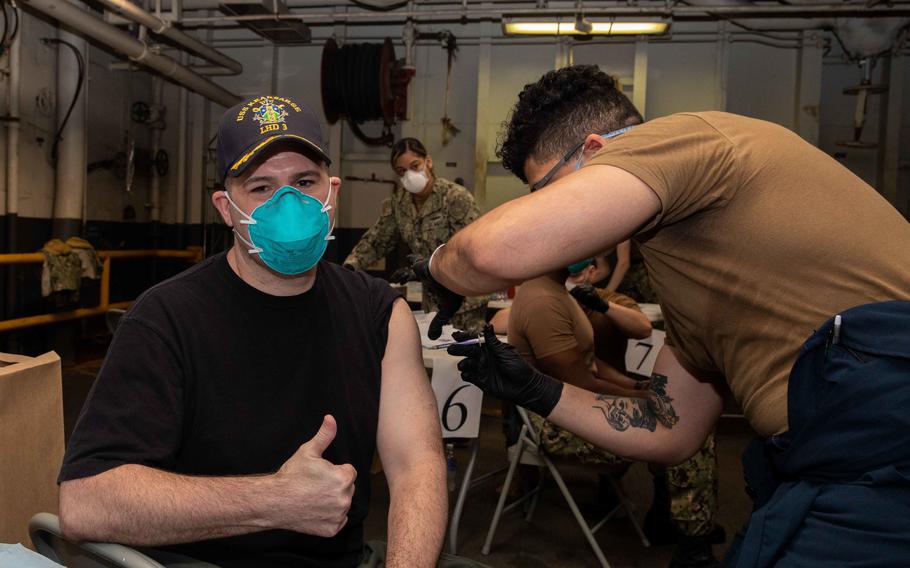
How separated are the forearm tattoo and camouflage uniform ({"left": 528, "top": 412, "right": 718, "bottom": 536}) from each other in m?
0.95

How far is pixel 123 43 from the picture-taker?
5516 millimetres

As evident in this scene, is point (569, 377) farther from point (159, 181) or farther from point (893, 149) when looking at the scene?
point (159, 181)

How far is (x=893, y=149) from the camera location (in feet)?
22.2

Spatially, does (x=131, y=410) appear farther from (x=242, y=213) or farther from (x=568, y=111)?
(x=568, y=111)

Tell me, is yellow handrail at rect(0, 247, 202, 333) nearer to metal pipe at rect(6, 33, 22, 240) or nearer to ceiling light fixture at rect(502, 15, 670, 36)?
metal pipe at rect(6, 33, 22, 240)

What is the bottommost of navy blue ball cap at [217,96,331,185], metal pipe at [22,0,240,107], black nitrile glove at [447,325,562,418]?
black nitrile glove at [447,325,562,418]

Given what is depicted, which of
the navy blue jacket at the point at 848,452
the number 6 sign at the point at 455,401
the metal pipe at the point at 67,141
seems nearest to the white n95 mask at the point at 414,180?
the number 6 sign at the point at 455,401

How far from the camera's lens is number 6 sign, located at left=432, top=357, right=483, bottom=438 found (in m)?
2.61

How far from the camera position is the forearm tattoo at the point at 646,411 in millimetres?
1521

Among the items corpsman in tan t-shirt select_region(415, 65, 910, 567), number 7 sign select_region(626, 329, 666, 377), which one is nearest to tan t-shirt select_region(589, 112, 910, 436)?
corpsman in tan t-shirt select_region(415, 65, 910, 567)

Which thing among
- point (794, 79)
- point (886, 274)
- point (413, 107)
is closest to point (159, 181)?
point (413, 107)

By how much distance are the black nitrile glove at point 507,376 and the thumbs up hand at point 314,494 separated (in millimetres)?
561

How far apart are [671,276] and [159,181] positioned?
26.9 feet

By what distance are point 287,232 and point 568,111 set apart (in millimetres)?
644
